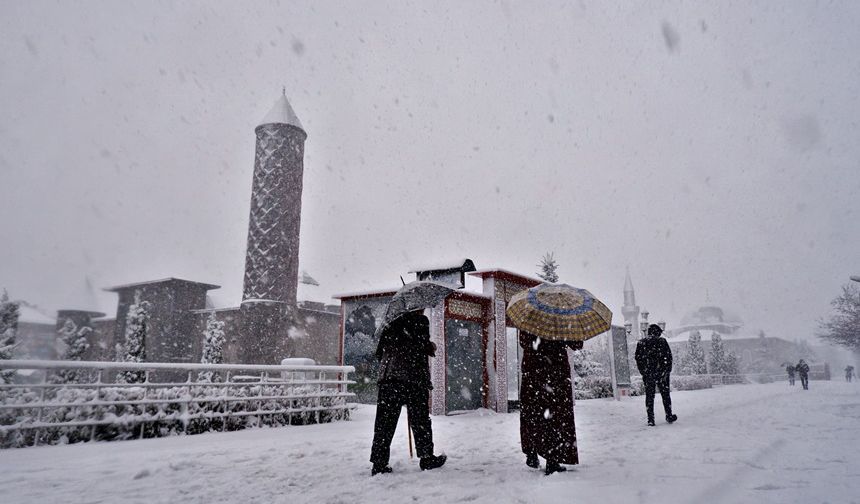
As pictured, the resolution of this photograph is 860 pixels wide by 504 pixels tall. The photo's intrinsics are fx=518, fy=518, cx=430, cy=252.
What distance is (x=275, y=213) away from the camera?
31.6 m

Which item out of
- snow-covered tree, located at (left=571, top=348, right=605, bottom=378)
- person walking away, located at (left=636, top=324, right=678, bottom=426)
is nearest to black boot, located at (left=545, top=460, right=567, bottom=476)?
person walking away, located at (left=636, top=324, right=678, bottom=426)

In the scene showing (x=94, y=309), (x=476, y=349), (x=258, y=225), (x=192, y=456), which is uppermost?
(x=258, y=225)

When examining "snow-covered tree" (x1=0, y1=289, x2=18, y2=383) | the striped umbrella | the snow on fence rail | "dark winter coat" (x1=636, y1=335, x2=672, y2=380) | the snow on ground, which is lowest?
the snow on ground

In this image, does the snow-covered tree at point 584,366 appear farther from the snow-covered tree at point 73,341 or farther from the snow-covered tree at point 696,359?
the snow-covered tree at point 73,341

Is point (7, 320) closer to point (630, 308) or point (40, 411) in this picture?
point (40, 411)

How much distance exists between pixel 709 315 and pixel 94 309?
3330 inches

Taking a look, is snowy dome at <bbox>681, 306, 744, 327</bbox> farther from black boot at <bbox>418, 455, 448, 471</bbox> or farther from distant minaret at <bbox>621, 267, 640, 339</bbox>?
black boot at <bbox>418, 455, 448, 471</bbox>

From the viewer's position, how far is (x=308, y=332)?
1374 inches

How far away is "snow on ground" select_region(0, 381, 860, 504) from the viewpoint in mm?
4062

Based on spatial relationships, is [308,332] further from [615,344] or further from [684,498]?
[684,498]

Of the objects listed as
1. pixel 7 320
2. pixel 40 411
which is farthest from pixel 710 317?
pixel 40 411

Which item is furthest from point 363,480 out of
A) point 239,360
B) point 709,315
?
point 709,315

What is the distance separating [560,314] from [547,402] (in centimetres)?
88

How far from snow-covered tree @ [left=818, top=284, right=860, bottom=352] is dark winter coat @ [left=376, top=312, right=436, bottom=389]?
40.1m
